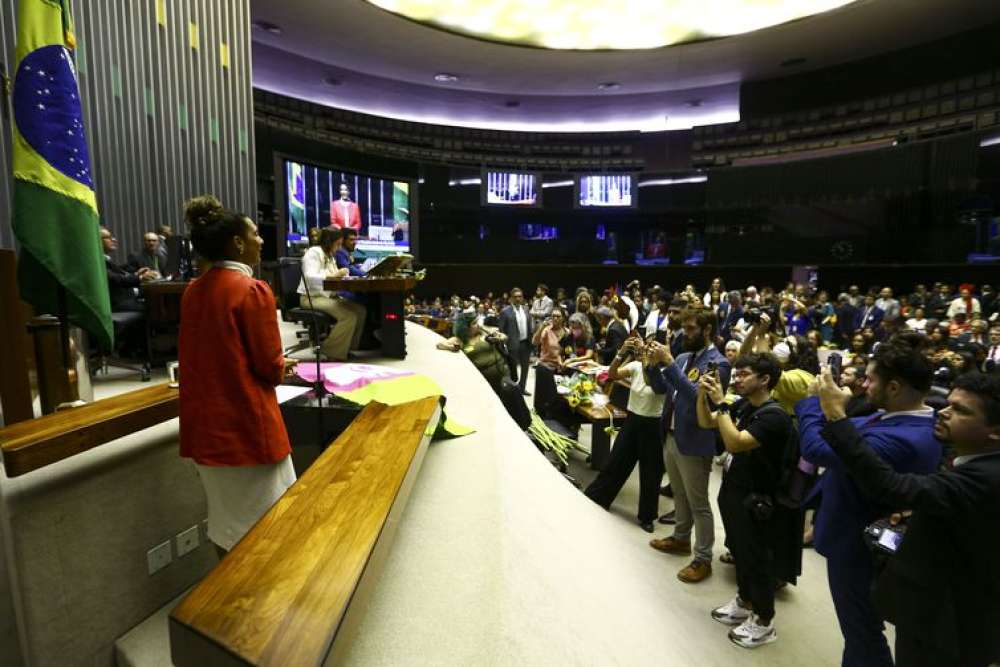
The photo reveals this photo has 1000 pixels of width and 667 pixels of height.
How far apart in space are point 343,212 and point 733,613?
11307 mm

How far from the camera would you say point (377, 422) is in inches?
94.1

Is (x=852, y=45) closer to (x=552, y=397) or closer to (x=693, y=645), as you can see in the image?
(x=552, y=397)

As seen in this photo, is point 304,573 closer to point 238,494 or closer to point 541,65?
point 238,494

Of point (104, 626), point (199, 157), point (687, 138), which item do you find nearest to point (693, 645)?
point (104, 626)

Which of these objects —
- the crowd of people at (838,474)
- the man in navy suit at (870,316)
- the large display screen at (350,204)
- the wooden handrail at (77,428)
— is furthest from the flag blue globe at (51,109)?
the man in navy suit at (870,316)

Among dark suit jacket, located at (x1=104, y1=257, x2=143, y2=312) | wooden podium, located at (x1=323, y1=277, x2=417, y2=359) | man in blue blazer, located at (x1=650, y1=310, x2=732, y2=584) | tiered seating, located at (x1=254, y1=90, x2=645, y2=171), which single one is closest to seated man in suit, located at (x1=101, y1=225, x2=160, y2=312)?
dark suit jacket, located at (x1=104, y1=257, x2=143, y2=312)

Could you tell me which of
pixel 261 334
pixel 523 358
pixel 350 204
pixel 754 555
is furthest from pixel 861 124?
pixel 261 334

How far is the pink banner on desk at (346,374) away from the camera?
10.5 feet

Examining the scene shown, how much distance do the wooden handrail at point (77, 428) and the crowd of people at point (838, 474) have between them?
8.14 feet

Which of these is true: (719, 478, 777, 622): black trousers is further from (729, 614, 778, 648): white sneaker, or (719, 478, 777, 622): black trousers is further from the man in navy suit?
the man in navy suit

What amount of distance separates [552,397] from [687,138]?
48.6 feet

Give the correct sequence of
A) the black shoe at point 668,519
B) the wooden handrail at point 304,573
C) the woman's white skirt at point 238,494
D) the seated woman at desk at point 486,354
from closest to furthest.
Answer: the wooden handrail at point 304,573
the woman's white skirt at point 238,494
the black shoe at point 668,519
the seated woman at desk at point 486,354

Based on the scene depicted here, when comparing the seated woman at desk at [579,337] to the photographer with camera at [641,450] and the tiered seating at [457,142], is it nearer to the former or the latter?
the photographer with camera at [641,450]

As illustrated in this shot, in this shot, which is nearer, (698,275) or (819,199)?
(819,199)
